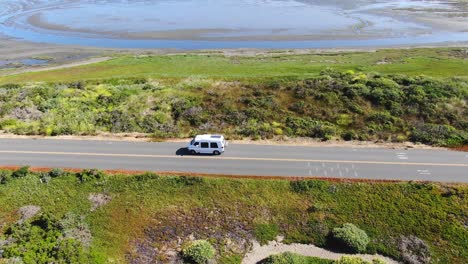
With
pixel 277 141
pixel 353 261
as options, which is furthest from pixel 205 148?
pixel 353 261

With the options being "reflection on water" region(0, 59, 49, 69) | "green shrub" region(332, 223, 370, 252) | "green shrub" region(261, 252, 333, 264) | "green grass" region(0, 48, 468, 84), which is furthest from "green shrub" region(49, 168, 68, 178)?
"reflection on water" region(0, 59, 49, 69)

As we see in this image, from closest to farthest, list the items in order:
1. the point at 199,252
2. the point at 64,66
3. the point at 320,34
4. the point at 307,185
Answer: the point at 199,252 < the point at 307,185 < the point at 64,66 < the point at 320,34

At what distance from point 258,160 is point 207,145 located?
4.60 metres

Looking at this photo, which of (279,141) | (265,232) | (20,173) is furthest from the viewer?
(279,141)

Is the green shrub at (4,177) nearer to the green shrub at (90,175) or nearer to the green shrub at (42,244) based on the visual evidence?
the green shrub at (90,175)

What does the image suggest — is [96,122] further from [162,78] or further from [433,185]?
[433,185]

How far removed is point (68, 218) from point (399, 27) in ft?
319

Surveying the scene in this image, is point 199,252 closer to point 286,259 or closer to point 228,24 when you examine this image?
point 286,259

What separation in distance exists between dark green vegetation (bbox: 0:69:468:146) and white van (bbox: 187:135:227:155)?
4.71 meters

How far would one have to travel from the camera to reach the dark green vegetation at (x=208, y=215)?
82.9 feet

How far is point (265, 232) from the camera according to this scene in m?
26.6

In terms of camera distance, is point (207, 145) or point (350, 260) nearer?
point (350, 260)

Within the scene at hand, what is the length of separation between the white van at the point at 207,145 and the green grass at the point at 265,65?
25.6 meters

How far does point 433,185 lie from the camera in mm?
28703
